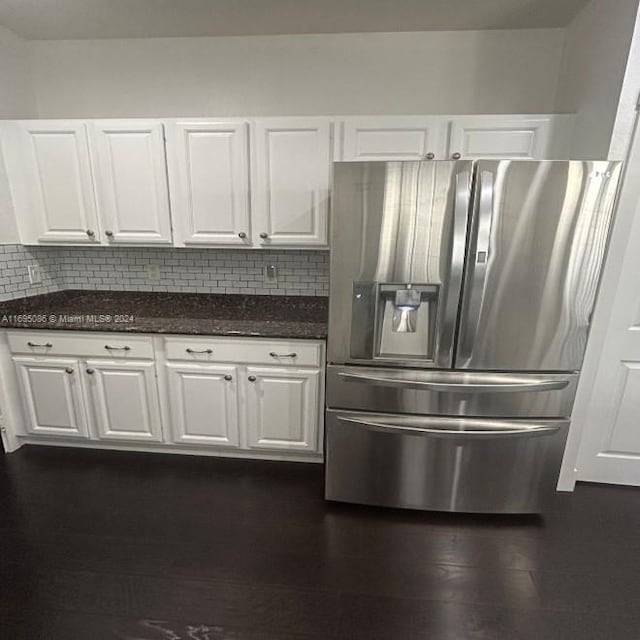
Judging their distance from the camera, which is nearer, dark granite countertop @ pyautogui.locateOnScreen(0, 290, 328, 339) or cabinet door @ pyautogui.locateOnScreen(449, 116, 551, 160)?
cabinet door @ pyautogui.locateOnScreen(449, 116, 551, 160)

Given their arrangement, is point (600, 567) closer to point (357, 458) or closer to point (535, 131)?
point (357, 458)

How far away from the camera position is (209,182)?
2.15 metres

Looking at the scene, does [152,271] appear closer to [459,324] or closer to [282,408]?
[282,408]

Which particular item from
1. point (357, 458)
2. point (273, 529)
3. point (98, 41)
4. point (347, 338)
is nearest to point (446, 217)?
point (347, 338)

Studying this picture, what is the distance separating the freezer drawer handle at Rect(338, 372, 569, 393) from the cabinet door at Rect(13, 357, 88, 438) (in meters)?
1.78

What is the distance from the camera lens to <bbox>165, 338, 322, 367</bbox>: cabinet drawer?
2.03m

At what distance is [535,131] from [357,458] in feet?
6.56

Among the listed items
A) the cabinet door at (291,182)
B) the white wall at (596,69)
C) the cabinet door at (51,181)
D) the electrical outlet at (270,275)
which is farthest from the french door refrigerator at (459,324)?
the cabinet door at (51,181)

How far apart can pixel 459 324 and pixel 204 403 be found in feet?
4.94

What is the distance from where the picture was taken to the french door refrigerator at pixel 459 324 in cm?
149

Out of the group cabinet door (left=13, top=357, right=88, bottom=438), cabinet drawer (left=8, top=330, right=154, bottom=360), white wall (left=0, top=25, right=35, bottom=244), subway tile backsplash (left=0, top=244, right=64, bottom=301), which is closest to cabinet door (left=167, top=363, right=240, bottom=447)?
cabinet drawer (left=8, top=330, right=154, bottom=360)

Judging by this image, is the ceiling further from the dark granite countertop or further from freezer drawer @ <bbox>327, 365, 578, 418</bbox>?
freezer drawer @ <bbox>327, 365, 578, 418</bbox>

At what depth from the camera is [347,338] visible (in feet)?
5.63

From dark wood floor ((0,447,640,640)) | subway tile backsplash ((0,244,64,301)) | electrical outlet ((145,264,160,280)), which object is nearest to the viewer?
dark wood floor ((0,447,640,640))
